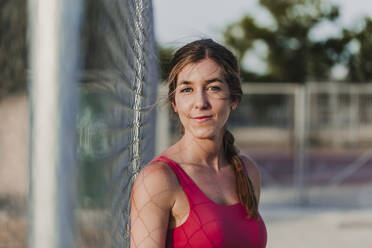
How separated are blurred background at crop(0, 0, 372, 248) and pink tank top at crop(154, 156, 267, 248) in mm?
161

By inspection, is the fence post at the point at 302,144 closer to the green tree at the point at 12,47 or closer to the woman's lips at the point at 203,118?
the woman's lips at the point at 203,118

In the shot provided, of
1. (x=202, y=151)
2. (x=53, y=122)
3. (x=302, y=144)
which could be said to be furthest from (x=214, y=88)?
(x=302, y=144)

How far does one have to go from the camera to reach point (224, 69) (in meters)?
1.71

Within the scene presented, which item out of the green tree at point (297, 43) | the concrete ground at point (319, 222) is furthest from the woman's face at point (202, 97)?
the green tree at point (297, 43)

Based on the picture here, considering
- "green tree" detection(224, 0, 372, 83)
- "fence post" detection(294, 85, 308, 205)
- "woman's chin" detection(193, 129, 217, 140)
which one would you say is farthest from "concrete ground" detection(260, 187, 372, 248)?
"green tree" detection(224, 0, 372, 83)

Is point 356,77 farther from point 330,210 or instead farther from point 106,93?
point 106,93

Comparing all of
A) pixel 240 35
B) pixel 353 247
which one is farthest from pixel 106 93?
pixel 240 35

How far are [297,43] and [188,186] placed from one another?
2582cm

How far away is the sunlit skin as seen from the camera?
1.43m

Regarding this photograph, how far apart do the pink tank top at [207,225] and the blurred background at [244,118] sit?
161 mm

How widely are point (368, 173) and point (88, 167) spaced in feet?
36.9

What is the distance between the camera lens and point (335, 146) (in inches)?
422

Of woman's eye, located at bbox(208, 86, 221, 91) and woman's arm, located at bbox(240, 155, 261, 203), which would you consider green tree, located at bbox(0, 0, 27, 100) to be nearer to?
woman's eye, located at bbox(208, 86, 221, 91)

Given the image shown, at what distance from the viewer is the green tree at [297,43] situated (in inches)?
976
